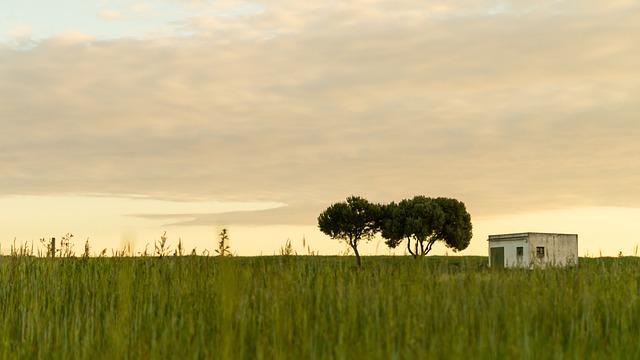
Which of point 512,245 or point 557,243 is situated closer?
point 557,243

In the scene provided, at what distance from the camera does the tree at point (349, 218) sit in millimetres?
68188

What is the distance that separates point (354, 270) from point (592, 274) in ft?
12.4

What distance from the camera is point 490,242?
2131 inches

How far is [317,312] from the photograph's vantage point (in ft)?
24.9

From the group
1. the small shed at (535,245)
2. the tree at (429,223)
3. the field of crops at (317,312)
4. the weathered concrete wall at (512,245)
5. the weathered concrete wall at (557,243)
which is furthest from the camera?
the tree at (429,223)

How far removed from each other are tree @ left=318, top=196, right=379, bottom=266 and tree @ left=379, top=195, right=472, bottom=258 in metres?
2.84

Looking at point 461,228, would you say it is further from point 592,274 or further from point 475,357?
point 475,357

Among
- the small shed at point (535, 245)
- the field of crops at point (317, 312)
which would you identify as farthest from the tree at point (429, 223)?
the field of crops at point (317, 312)

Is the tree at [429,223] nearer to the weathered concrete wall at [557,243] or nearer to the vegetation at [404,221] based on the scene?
the vegetation at [404,221]

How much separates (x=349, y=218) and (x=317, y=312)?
60775 mm

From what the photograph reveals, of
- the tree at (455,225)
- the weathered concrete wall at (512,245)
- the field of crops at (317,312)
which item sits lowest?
the field of crops at (317,312)

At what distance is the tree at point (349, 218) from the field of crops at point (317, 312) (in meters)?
56.8

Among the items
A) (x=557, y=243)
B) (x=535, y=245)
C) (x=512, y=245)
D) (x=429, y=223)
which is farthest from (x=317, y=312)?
(x=429, y=223)

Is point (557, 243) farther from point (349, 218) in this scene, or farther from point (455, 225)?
point (349, 218)
